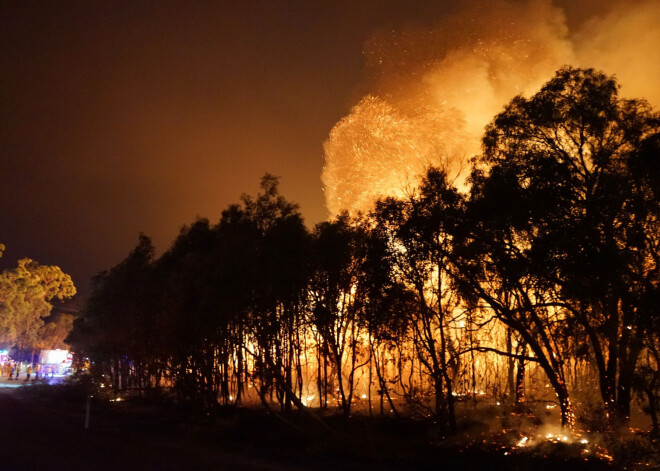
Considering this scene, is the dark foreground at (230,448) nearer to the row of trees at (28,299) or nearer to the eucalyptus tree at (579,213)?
the eucalyptus tree at (579,213)

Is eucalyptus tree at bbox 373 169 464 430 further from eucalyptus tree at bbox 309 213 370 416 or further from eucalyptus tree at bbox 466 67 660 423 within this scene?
eucalyptus tree at bbox 309 213 370 416

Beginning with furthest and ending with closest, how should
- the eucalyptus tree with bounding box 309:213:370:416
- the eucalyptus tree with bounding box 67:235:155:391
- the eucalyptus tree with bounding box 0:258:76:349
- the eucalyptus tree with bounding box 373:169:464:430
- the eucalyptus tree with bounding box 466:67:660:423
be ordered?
the eucalyptus tree with bounding box 0:258:76:349 → the eucalyptus tree with bounding box 67:235:155:391 → the eucalyptus tree with bounding box 309:213:370:416 → the eucalyptus tree with bounding box 373:169:464:430 → the eucalyptus tree with bounding box 466:67:660:423

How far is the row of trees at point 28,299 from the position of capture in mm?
53312

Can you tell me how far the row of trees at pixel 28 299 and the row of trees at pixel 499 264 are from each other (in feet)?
136

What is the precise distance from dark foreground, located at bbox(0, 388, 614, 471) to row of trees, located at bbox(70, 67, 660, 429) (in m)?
1.44

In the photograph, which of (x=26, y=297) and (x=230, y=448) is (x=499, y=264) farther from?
(x=26, y=297)

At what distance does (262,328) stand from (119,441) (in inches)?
187

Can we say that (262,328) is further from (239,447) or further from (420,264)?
(420,264)

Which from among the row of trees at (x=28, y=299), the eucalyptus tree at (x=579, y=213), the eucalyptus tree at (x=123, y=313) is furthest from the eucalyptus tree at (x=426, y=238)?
the row of trees at (x=28, y=299)

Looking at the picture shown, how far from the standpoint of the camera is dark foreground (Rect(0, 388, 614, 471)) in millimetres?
11125

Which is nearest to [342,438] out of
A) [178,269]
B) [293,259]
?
[293,259]

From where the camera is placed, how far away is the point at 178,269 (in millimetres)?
22188

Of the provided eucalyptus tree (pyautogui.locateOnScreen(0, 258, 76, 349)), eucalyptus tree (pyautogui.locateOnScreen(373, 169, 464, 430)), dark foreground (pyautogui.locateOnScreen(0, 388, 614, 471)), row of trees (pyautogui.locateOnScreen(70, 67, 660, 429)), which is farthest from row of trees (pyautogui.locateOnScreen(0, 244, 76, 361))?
eucalyptus tree (pyautogui.locateOnScreen(373, 169, 464, 430))

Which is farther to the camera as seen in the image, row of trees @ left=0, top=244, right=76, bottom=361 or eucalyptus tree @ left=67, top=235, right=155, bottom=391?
row of trees @ left=0, top=244, right=76, bottom=361
